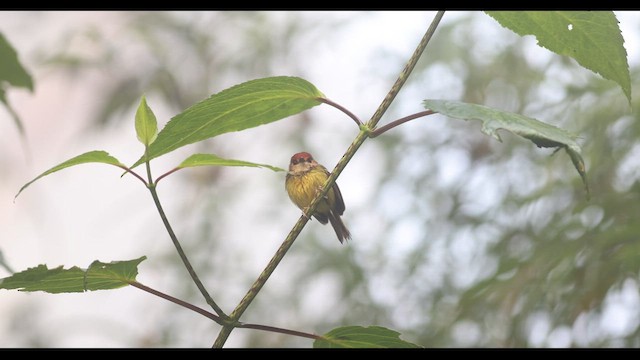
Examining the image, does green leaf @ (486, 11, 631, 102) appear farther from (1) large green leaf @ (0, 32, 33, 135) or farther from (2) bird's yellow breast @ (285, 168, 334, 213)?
(2) bird's yellow breast @ (285, 168, 334, 213)

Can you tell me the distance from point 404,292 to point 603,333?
0.64 m

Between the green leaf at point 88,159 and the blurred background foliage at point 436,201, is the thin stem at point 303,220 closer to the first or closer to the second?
the green leaf at point 88,159

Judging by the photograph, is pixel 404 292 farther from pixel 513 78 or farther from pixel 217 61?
pixel 217 61

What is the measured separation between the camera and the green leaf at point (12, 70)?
441mm

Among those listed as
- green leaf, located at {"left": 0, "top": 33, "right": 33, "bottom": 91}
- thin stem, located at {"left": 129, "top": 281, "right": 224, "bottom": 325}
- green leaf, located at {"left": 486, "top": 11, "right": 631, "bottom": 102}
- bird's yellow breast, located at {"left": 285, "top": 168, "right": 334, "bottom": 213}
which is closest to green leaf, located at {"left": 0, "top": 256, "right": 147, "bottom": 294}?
thin stem, located at {"left": 129, "top": 281, "right": 224, "bottom": 325}

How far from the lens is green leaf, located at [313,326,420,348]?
1.34 ft

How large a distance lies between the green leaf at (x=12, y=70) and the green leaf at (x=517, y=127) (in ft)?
0.79

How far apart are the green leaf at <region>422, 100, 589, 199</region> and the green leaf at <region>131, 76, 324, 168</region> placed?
88mm

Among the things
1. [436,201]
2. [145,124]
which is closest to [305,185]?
[145,124]

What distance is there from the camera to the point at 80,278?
415 mm

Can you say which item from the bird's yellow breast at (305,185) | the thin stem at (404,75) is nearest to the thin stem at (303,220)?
the thin stem at (404,75)

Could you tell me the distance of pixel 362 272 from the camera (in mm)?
1908
